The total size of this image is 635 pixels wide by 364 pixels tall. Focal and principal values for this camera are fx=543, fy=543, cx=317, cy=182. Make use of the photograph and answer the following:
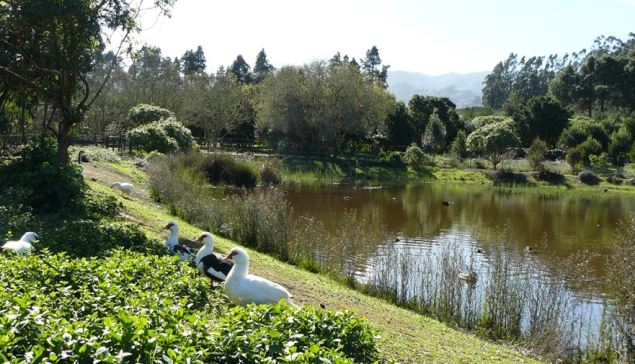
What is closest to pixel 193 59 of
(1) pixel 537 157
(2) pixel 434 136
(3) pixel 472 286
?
(2) pixel 434 136

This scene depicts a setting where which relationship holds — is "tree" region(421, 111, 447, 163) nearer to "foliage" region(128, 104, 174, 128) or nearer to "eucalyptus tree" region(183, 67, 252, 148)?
"eucalyptus tree" region(183, 67, 252, 148)

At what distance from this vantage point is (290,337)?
15.4 ft

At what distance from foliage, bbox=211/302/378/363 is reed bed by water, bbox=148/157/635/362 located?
6.19m

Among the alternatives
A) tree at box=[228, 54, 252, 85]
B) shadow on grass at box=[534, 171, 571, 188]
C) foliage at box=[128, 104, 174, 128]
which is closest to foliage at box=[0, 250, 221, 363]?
foliage at box=[128, 104, 174, 128]

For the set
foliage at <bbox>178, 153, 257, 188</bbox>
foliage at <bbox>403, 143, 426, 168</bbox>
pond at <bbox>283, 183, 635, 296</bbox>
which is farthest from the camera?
foliage at <bbox>403, 143, 426, 168</bbox>

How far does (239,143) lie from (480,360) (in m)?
56.0

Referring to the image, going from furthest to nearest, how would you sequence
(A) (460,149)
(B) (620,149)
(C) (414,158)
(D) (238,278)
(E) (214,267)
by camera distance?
(A) (460,149), (B) (620,149), (C) (414,158), (E) (214,267), (D) (238,278)

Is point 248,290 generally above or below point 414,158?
above

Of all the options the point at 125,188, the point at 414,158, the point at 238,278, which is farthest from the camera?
the point at 414,158

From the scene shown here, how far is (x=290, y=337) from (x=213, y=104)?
5448 cm

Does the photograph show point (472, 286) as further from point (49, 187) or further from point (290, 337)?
point (49, 187)

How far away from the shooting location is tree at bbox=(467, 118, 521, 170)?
165 feet

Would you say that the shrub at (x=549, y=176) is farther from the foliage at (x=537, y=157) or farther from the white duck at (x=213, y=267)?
the white duck at (x=213, y=267)

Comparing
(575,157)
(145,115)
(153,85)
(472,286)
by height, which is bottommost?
(472,286)
